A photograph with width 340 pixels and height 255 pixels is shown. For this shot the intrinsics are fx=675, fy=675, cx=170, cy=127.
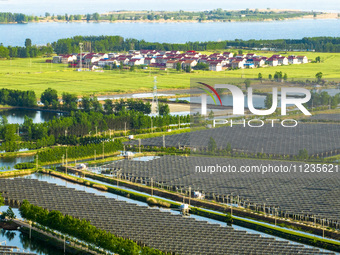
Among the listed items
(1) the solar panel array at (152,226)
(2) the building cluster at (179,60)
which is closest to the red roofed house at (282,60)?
(2) the building cluster at (179,60)

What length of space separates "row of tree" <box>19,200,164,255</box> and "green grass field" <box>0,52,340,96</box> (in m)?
17.6

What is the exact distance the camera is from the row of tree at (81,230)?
12.3 m

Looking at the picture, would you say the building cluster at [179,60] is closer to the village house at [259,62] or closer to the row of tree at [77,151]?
the village house at [259,62]

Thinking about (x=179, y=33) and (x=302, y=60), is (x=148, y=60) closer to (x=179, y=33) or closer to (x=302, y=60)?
(x=302, y=60)

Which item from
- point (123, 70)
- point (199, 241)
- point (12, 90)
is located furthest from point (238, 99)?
point (123, 70)

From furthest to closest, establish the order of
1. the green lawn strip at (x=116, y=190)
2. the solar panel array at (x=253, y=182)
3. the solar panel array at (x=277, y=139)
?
the solar panel array at (x=277, y=139)
the green lawn strip at (x=116, y=190)
the solar panel array at (x=253, y=182)

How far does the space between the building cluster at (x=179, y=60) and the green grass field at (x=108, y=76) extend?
4.43ft

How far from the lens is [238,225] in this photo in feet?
48.3

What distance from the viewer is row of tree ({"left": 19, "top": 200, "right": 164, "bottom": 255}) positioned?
40.4 feet

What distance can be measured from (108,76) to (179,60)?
533 cm

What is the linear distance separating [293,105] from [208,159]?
2.74m

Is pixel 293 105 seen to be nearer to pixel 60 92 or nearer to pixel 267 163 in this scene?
pixel 267 163

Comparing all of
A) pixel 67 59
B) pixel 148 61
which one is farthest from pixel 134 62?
pixel 67 59

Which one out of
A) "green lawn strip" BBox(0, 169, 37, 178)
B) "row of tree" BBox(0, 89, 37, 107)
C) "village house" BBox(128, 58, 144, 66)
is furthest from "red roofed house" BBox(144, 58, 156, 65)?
"green lawn strip" BBox(0, 169, 37, 178)
